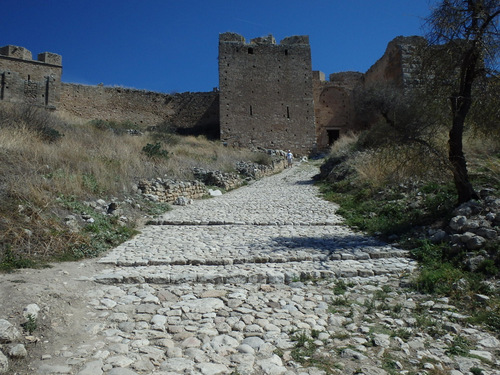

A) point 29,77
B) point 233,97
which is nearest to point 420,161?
point 233,97

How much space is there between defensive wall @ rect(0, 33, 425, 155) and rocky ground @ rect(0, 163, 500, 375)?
21.0m

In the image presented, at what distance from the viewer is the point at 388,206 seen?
27.2 ft

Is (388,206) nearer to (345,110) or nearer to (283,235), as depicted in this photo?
(283,235)

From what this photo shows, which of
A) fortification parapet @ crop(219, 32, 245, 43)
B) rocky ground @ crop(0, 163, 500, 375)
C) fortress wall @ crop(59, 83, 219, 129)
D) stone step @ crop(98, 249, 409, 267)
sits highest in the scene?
fortification parapet @ crop(219, 32, 245, 43)

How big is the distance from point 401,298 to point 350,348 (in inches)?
54.1

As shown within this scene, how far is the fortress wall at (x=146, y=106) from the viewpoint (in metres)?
26.8

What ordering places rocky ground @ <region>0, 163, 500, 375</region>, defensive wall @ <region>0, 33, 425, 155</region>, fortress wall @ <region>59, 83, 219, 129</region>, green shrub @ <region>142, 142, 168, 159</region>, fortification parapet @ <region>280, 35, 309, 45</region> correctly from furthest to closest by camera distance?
fortification parapet @ <region>280, 35, 309, 45</region>, fortress wall @ <region>59, 83, 219, 129</region>, defensive wall @ <region>0, 33, 425, 155</region>, green shrub @ <region>142, 142, 168, 159</region>, rocky ground @ <region>0, 163, 500, 375</region>

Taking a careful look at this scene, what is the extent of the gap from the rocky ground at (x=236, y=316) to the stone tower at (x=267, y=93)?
20.8 meters

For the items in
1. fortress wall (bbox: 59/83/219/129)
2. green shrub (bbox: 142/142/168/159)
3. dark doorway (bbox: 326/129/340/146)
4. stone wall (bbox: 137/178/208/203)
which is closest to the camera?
stone wall (bbox: 137/178/208/203)

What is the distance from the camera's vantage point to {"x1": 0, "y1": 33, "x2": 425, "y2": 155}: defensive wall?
25.1 meters

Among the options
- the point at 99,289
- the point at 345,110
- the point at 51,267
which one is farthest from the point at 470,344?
the point at 345,110

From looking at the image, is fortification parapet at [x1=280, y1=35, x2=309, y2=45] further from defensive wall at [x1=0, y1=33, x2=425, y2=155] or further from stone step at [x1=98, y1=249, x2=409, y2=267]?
stone step at [x1=98, y1=249, x2=409, y2=267]

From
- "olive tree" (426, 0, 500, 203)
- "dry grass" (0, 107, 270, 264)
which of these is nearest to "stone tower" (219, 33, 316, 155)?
"dry grass" (0, 107, 270, 264)

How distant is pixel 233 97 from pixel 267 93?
258 cm
